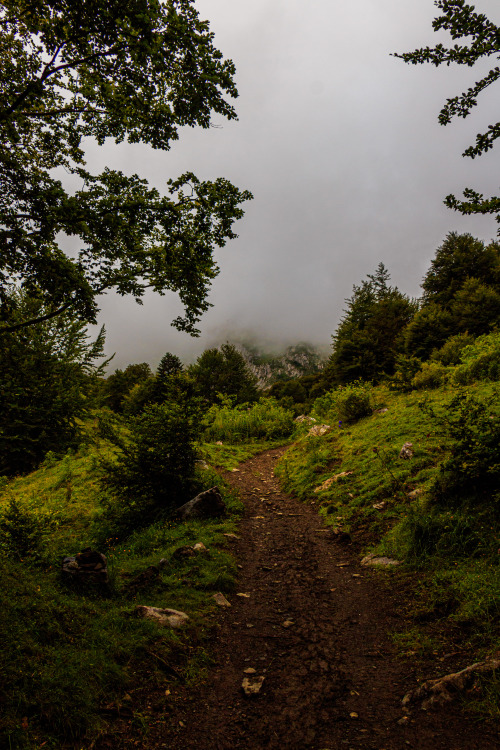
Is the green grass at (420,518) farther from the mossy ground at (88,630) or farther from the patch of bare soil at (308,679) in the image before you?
the mossy ground at (88,630)

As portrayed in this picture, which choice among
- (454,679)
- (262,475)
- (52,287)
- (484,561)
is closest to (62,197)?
(52,287)

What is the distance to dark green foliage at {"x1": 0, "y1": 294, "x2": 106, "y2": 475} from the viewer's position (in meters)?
12.0

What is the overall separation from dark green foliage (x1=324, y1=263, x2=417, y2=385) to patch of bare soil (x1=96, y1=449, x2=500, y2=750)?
15.6 metres

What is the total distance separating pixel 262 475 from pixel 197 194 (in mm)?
8740

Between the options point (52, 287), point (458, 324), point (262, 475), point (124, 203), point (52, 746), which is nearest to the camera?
point (52, 746)

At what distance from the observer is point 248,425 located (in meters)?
17.1

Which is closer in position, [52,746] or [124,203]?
[52,746]

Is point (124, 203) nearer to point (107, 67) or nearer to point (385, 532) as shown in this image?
point (107, 67)

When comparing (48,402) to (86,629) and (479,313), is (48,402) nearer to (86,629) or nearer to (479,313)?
(86,629)

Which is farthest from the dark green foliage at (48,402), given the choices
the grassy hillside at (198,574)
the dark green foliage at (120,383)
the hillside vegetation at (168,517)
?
the dark green foliage at (120,383)

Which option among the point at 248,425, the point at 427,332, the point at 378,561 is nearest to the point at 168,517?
the point at 378,561

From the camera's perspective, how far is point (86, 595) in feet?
12.8

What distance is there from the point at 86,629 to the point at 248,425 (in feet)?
45.9

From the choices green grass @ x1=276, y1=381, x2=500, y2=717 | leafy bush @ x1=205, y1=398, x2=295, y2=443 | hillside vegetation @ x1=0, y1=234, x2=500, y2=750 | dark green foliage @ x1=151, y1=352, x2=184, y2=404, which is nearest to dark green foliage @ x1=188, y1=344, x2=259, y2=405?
dark green foliage @ x1=151, y1=352, x2=184, y2=404
